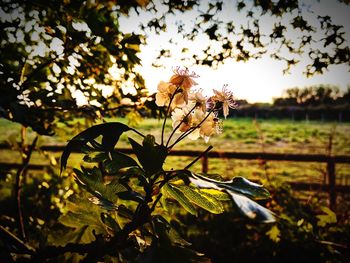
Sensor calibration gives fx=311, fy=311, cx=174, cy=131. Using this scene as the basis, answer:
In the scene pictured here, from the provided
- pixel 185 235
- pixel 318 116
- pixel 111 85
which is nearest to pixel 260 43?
pixel 111 85

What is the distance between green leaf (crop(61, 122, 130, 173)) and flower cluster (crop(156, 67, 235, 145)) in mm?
339

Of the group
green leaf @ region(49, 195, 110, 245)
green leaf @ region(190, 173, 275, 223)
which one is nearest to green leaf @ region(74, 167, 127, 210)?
green leaf @ region(49, 195, 110, 245)

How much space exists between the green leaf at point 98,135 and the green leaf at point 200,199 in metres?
0.30

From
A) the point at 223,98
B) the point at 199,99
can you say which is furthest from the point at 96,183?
the point at 223,98

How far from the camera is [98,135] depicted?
3.48 ft

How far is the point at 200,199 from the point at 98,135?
433 mm

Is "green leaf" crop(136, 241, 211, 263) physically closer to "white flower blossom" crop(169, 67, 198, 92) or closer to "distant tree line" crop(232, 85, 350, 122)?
"white flower blossom" crop(169, 67, 198, 92)

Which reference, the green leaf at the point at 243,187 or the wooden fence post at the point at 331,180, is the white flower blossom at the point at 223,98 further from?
the wooden fence post at the point at 331,180

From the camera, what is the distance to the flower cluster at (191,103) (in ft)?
4.53

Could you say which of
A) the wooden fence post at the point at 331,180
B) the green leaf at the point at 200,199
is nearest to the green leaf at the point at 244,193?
the green leaf at the point at 200,199

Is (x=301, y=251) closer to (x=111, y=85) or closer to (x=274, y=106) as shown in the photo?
(x=111, y=85)

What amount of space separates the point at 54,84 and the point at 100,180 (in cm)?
Result: 100

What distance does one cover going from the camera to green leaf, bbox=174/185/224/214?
3.69 feet

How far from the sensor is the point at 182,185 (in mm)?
1154
